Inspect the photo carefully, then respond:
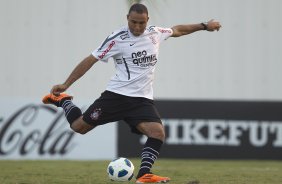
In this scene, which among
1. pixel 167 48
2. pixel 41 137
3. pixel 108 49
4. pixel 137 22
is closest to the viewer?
pixel 137 22

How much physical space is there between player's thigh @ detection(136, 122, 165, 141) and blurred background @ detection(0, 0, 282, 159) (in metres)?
7.04

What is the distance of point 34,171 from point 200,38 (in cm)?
643

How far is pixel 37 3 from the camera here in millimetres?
15906

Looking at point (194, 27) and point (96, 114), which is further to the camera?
point (194, 27)

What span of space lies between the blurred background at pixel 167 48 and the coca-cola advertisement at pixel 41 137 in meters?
0.60

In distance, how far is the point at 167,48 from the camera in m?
16.2

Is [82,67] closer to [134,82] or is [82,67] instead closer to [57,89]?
[57,89]

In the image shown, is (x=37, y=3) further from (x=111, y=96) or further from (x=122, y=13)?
(x=111, y=96)

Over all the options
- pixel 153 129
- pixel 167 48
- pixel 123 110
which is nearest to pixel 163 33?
pixel 123 110

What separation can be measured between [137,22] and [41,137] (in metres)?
7.08

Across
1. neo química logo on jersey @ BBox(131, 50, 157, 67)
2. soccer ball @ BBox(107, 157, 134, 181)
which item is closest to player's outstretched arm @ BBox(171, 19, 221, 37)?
neo química logo on jersey @ BBox(131, 50, 157, 67)

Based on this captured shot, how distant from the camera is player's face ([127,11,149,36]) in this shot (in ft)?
27.8

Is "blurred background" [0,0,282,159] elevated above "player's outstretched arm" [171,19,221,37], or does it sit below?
below

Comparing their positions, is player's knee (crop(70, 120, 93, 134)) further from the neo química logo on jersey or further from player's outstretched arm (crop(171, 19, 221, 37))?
player's outstretched arm (crop(171, 19, 221, 37))
